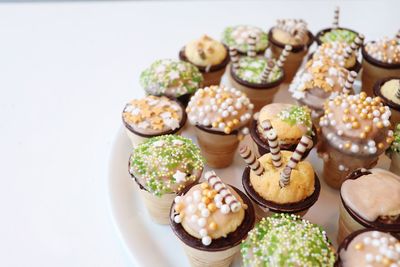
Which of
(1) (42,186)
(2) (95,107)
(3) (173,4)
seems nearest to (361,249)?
(1) (42,186)

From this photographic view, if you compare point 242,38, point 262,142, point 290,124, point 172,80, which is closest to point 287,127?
point 290,124

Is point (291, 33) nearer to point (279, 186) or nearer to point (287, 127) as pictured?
point (287, 127)

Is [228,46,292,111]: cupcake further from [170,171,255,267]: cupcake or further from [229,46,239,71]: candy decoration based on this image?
[170,171,255,267]: cupcake

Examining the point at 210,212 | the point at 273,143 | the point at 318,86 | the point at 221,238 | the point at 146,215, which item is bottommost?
the point at 146,215

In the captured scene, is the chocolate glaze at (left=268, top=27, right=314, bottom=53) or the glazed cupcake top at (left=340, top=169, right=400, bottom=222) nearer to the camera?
the glazed cupcake top at (left=340, top=169, right=400, bottom=222)

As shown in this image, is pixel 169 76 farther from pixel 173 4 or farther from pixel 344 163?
pixel 173 4

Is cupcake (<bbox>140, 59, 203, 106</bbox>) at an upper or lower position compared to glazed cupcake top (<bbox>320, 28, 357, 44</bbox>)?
lower

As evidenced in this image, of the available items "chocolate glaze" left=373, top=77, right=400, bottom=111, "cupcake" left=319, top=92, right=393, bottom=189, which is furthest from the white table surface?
"chocolate glaze" left=373, top=77, right=400, bottom=111
